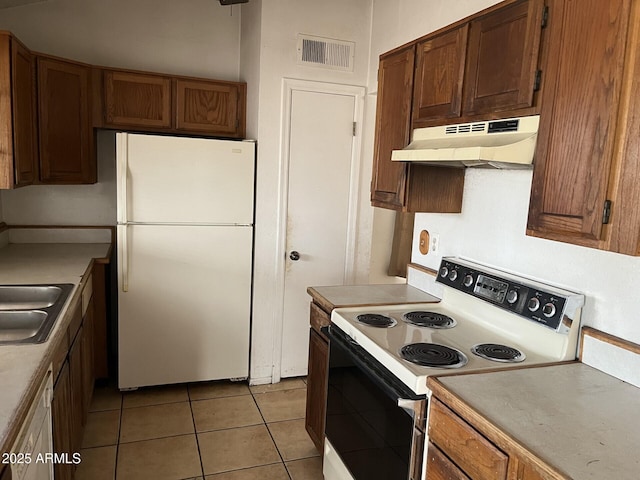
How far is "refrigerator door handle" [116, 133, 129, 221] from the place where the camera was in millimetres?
2977

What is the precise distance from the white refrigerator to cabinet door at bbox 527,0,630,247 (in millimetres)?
2084

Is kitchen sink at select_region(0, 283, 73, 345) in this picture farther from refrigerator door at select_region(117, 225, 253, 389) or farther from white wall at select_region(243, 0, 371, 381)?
white wall at select_region(243, 0, 371, 381)

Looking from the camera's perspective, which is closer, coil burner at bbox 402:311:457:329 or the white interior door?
coil burner at bbox 402:311:457:329

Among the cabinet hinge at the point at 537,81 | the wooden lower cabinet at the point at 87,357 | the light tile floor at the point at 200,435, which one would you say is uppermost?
the cabinet hinge at the point at 537,81

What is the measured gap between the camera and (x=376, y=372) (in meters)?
1.79

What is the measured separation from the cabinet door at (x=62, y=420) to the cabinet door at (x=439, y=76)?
1.85 meters

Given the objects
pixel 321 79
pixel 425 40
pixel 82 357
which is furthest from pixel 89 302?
pixel 425 40

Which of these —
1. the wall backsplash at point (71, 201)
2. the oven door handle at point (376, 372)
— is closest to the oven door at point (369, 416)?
the oven door handle at point (376, 372)

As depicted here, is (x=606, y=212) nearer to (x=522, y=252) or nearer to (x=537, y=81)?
(x=537, y=81)

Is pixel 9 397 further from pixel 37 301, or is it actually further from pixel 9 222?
pixel 9 222

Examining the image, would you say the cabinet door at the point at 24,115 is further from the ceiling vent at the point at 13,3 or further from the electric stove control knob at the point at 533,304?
the electric stove control knob at the point at 533,304

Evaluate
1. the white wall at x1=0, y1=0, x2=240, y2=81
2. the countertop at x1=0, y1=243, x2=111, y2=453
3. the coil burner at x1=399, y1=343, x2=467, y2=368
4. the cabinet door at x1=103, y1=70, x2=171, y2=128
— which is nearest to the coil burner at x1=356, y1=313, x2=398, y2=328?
the coil burner at x1=399, y1=343, x2=467, y2=368

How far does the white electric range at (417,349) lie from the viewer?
5.41 feet

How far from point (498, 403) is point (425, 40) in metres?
1.56
